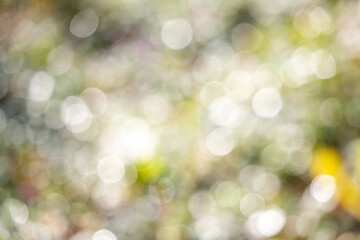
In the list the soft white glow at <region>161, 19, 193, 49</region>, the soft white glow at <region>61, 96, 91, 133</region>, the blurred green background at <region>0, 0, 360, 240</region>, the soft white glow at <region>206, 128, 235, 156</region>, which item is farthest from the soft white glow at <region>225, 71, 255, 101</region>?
the soft white glow at <region>61, 96, 91, 133</region>

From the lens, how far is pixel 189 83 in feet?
5.49

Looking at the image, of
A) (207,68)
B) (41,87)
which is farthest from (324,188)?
(41,87)

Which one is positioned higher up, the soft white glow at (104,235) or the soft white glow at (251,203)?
the soft white glow at (251,203)

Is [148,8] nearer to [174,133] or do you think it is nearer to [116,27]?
[116,27]

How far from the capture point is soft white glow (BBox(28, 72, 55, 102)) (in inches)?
61.4

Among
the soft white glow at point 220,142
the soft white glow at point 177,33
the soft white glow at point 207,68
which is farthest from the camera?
the soft white glow at point 177,33

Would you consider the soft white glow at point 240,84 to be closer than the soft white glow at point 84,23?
Yes

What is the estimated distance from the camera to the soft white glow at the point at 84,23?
6.19 feet

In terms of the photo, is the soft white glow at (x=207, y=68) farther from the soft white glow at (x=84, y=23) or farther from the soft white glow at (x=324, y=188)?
the soft white glow at (x=324, y=188)

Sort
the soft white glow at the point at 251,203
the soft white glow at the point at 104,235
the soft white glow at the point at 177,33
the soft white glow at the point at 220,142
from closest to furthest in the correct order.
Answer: the soft white glow at the point at 104,235
the soft white glow at the point at 251,203
the soft white glow at the point at 220,142
the soft white glow at the point at 177,33

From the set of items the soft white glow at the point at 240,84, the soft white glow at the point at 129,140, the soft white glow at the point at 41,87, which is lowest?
the soft white glow at the point at 129,140

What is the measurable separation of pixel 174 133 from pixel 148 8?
689mm

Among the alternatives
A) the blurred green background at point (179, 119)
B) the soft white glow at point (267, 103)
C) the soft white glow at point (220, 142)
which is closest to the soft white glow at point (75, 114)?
the blurred green background at point (179, 119)

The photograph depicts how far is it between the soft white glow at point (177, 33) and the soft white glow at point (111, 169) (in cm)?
60
